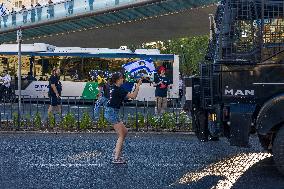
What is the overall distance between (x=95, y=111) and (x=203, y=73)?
27.0 ft

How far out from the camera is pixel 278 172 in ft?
30.2

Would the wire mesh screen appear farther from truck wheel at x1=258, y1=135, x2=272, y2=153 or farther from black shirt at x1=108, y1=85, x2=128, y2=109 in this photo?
black shirt at x1=108, y1=85, x2=128, y2=109

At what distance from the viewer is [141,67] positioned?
30812 mm

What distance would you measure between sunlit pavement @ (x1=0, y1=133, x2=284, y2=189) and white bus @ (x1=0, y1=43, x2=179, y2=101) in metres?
17.2

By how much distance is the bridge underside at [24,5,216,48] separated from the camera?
29.2 metres

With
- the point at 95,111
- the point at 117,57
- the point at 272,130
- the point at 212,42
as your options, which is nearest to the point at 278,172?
the point at 272,130

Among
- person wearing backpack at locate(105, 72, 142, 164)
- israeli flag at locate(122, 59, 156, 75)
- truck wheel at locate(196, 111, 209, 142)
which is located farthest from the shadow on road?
israeli flag at locate(122, 59, 156, 75)

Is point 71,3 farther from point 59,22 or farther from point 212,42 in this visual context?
point 212,42

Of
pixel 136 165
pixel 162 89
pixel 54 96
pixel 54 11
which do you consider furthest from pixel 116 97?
pixel 54 11

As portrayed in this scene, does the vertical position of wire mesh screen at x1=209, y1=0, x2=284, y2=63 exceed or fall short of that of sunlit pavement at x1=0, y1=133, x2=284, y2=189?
it exceeds it

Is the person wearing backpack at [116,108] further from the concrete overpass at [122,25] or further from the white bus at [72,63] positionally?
the white bus at [72,63]

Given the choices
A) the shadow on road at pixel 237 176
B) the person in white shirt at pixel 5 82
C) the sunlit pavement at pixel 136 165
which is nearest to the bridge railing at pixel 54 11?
the person in white shirt at pixel 5 82

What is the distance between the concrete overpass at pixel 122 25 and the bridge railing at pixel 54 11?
3.3 inches

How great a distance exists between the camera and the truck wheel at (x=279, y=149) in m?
8.68
